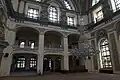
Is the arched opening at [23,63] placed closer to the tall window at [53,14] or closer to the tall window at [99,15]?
the tall window at [53,14]

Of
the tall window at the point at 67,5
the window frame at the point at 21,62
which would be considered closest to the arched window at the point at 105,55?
the tall window at the point at 67,5

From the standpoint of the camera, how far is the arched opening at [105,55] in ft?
42.5

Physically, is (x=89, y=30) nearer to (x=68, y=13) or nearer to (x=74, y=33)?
(x=74, y=33)

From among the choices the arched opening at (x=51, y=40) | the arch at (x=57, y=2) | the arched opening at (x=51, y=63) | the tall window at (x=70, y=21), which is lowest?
the arched opening at (x=51, y=63)

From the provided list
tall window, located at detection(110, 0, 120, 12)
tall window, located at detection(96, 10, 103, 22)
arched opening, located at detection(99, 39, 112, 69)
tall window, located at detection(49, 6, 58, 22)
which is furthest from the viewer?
tall window, located at detection(49, 6, 58, 22)

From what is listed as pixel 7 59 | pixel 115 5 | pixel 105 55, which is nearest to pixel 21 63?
pixel 7 59

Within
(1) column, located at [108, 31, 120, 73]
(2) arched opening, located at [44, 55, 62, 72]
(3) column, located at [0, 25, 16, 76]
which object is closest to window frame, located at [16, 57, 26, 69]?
Answer: (2) arched opening, located at [44, 55, 62, 72]

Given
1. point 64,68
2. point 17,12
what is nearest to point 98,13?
point 64,68

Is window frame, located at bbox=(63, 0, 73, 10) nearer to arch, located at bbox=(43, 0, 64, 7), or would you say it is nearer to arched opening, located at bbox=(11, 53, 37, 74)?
arch, located at bbox=(43, 0, 64, 7)

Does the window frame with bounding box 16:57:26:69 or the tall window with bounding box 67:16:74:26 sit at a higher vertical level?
the tall window with bounding box 67:16:74:26

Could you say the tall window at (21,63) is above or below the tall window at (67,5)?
below

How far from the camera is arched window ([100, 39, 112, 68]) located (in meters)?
13.0

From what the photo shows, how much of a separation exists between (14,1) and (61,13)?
7.40m

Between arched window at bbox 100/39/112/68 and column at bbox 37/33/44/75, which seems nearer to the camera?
column at bbox 37/33/44/75
